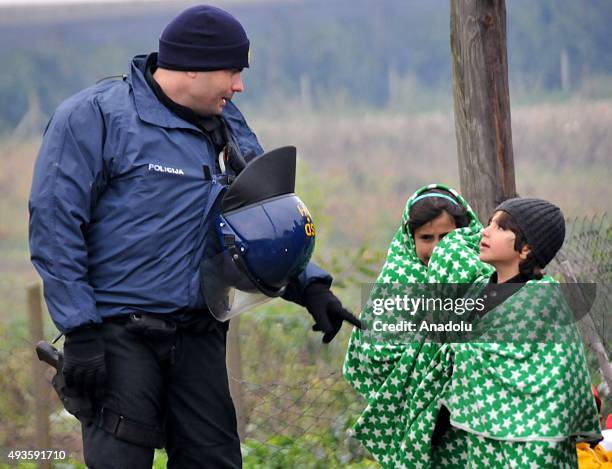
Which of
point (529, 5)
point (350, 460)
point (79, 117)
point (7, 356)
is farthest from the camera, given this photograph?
point (529, 5)

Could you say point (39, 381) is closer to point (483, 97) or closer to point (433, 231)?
point (433, 231)

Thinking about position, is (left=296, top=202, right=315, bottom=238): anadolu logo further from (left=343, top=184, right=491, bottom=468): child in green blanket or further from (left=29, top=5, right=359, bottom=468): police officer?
(left=343, top=184, right=491, bottom=468): child in green blanket

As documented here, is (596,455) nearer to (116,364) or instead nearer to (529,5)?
(116,364)

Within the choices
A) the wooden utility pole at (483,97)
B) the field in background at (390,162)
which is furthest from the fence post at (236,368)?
the field in background at (390,162)

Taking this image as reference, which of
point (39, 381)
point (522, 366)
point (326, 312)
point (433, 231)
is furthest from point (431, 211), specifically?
point (39, 381)

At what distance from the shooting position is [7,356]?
6.56 metres

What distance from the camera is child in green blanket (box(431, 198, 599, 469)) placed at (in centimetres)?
346

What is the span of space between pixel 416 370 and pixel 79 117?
1430 mm

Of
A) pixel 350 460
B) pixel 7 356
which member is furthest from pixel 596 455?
pixel 7 356

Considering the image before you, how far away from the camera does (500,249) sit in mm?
3641

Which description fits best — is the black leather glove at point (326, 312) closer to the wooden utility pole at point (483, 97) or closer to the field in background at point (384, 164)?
the wooden utility pole at point (483, 97)

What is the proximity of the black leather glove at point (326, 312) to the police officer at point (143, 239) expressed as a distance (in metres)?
0.04

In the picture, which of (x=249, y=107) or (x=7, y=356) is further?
(x=249, y=107)

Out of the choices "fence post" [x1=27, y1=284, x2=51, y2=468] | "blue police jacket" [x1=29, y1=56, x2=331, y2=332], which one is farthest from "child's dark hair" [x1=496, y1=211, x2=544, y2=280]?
"fence post" [x1=27, y1=284, x2=51, y2=468]
